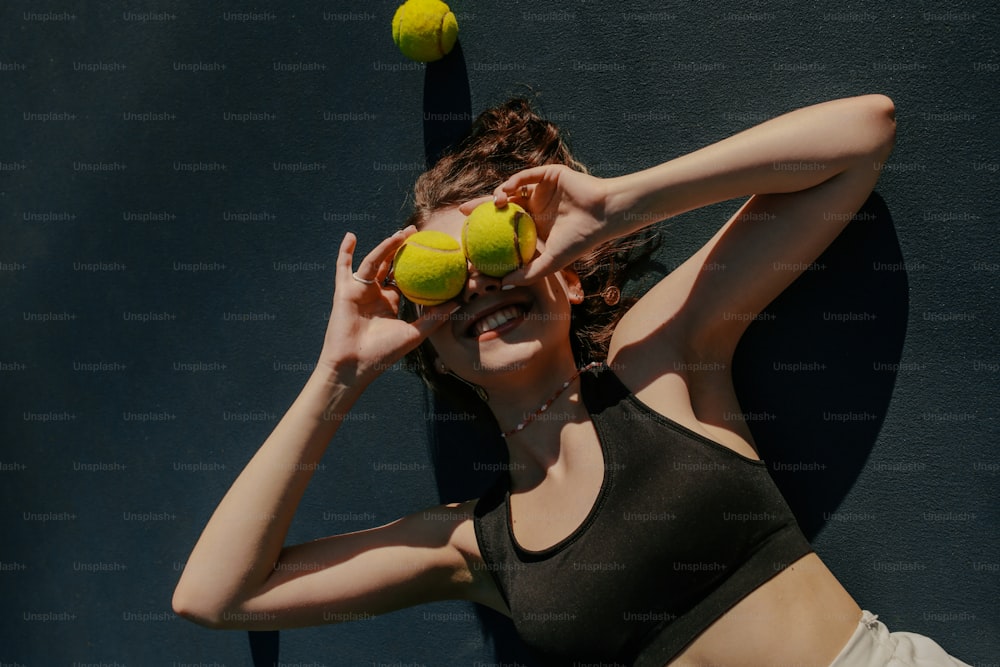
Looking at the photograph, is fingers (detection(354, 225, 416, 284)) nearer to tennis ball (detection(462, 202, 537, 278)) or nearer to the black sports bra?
tennis ball (detection(462, 202, 537, 278))

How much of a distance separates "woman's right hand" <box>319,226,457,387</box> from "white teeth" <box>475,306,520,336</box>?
3.3 inches

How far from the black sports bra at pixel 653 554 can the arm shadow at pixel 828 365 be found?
0.37m

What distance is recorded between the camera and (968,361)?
6.73 ft

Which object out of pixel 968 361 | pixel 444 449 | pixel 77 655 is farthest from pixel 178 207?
pixel 968 361

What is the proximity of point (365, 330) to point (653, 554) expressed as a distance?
913 mm

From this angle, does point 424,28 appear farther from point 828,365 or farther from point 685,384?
point 828,365

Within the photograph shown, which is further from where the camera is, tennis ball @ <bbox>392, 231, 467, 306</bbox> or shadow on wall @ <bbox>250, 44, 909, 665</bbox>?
shadow on wall @ <bbox>250, 44, 909, 665</bbox>

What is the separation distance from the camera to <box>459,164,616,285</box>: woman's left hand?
1.76 metres

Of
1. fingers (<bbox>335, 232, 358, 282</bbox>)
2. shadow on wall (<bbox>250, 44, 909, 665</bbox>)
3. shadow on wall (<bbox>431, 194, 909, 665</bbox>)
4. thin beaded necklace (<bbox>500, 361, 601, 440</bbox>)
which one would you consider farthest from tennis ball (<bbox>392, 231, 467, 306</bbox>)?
shadow on wall (<bbox>431, 194, 909, 665</bbox>)

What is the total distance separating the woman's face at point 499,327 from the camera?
5.84 feet

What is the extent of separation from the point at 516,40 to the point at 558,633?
1.70m

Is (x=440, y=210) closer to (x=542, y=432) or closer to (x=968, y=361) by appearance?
(x=542, y=432)

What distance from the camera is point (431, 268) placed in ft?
5.74

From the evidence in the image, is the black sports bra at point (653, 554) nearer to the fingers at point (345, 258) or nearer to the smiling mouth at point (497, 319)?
the smiling mouth at point (497, 319)
